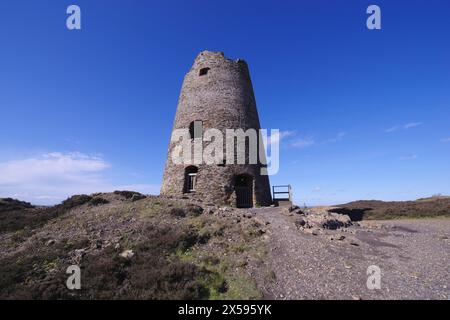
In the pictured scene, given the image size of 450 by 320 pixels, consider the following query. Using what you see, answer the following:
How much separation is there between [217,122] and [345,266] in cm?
1493

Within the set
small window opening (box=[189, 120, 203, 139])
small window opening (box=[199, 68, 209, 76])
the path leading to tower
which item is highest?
small window opening (box=[199, 68, 209, 76])

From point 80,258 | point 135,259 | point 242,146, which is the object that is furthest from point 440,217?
point 80,258

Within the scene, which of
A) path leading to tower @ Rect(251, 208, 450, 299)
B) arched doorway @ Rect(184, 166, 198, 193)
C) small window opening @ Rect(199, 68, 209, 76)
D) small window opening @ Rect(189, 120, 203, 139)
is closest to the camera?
path leading to tower @ Rect(251, 208, 450, 299)

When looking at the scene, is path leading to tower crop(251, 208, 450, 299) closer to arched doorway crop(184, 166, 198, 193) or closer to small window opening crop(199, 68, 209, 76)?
arched doorway crop(184, 166, 198, 193)

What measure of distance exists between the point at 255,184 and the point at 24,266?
15.3 meters

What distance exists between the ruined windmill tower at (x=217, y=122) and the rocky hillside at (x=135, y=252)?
402 centimetres

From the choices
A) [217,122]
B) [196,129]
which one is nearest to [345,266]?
[217,122]

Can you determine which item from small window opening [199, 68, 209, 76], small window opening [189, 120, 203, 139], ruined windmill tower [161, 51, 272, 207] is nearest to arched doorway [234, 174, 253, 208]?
ruined windmill tower [161, 51, 272, 207]

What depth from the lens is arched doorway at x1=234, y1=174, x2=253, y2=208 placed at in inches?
801
